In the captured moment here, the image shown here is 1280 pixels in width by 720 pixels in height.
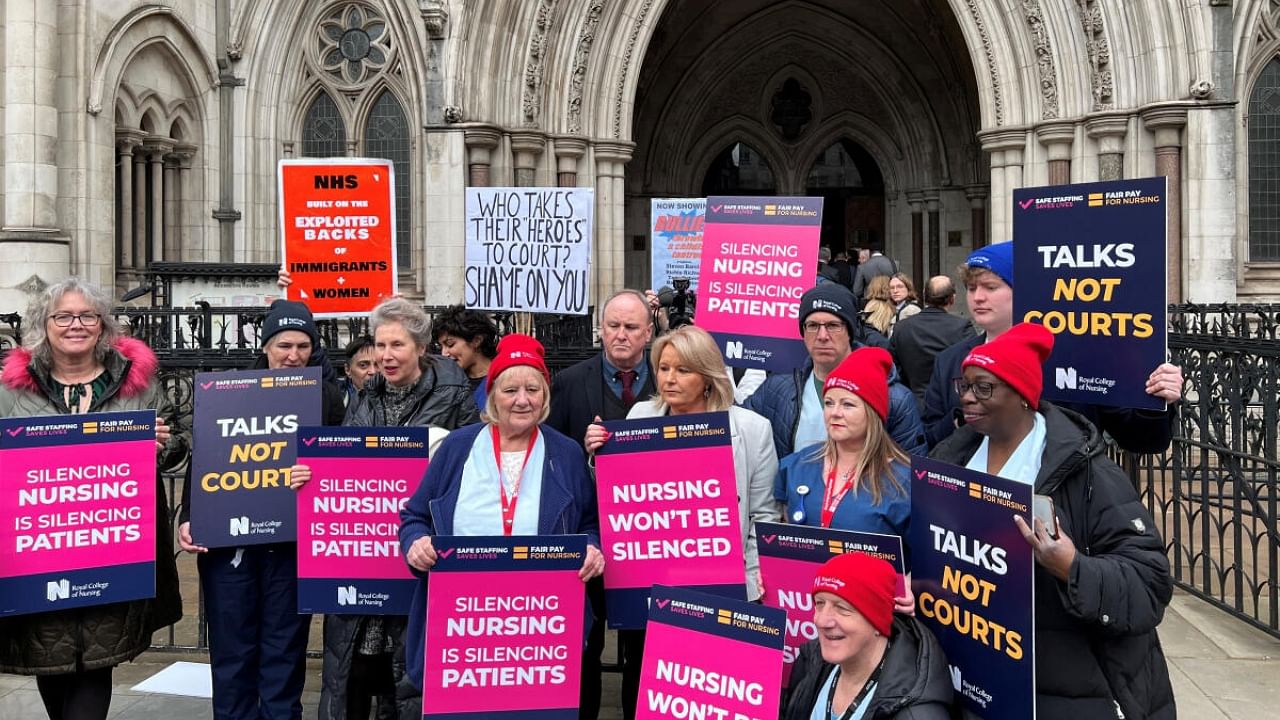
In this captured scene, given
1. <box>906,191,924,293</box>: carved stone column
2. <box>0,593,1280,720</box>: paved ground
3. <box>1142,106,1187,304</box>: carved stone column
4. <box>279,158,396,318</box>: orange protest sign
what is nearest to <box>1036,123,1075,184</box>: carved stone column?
<box>1142,106,1187,304</box>: carved stone column

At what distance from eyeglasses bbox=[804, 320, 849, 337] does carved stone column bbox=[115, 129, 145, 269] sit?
12.6m

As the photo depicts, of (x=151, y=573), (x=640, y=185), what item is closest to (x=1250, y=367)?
(x=151, y=573)

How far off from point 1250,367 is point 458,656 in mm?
6003

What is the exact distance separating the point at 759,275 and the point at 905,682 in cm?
339

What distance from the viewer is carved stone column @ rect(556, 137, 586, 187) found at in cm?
1522

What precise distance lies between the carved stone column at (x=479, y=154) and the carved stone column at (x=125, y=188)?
14.1 feet

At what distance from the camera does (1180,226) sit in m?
13.9

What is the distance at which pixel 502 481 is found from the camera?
410cm

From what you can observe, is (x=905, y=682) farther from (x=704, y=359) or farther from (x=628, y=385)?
(x=628, y=385)

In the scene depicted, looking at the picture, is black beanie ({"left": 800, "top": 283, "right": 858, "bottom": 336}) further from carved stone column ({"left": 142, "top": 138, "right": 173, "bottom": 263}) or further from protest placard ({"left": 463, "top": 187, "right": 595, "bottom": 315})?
carved stone column ({"left": 142, "top": 138, "right": 173, "bottom": 263})

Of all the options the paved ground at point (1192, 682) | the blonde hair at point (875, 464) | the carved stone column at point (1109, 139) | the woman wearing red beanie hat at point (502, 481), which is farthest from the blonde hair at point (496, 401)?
the carved stone column at point (1109, 139)

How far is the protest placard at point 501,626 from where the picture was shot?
3.76 meters

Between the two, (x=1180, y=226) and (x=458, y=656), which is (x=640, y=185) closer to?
(x=1180, y=226)

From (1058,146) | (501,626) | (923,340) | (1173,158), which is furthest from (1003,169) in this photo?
(501,626)
